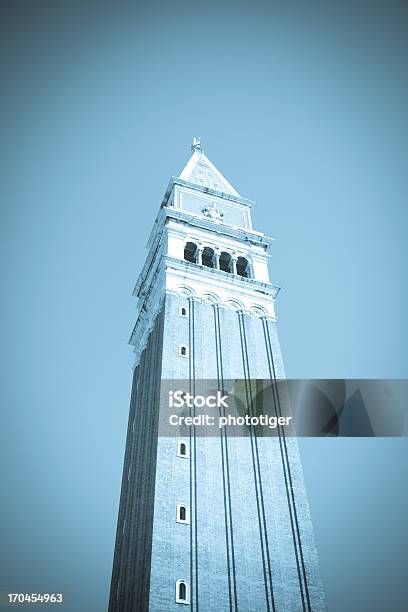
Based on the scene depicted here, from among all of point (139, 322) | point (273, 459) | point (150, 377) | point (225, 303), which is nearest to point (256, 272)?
point (225, 303)

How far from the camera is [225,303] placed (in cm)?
4175

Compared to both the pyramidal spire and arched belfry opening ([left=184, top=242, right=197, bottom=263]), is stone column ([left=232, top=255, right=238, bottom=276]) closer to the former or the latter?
arched belfry opening ([left=184, top=242, right=197, bottom=263])

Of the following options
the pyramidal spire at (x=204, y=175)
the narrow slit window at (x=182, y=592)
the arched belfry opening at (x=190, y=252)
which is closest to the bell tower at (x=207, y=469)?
the narrow slit window at (x=182, y=592)

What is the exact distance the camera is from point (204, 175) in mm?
56812

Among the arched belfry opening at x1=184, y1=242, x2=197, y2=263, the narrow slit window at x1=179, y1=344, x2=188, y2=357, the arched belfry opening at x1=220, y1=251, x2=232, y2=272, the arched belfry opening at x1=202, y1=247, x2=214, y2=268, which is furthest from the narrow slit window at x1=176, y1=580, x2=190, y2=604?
the arched belfry opening at x1=184, y1=242, x2=197, y2=263

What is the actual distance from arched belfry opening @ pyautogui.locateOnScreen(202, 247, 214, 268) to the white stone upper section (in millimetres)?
8844

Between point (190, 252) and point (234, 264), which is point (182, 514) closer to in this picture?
point (234, 264)

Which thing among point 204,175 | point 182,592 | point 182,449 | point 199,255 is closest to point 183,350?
point 182,449

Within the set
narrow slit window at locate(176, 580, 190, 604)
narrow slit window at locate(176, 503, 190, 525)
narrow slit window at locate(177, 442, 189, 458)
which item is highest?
narrow slit window at locate(177, 442, 189, 458)

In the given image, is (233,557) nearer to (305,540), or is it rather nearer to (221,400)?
(305,540)

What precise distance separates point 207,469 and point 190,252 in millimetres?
21010

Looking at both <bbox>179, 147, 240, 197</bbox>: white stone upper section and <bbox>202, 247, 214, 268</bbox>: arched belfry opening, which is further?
<bbox>179, 147, 240, 197</bbox>: white stone upper section

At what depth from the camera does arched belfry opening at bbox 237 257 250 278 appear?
46.8 metres

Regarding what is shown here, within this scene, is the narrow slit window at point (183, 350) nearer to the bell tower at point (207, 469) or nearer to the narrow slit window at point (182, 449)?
the bell tower at point (207, 469)
